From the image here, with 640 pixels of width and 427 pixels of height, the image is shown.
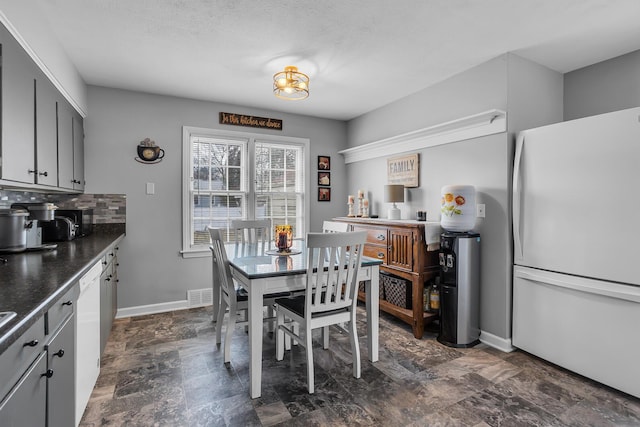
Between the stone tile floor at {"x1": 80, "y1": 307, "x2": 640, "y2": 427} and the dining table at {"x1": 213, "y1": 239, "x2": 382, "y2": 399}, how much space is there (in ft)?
0.67

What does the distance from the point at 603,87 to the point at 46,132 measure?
14.5 ft

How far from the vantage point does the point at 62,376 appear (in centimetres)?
145

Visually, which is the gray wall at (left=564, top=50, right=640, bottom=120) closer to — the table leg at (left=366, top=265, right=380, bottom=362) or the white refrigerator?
the white refrigerator

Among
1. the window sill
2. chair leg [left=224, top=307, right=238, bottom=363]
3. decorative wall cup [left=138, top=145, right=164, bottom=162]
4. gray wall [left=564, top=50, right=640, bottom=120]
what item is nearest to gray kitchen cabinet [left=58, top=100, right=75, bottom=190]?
decorative wall cup [left=138, top=145, right=164, bottom=162]

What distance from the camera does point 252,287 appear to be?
211 cm

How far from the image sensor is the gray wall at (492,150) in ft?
9.23

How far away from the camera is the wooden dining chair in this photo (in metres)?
2.16

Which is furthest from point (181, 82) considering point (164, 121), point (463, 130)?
point (463, 130)

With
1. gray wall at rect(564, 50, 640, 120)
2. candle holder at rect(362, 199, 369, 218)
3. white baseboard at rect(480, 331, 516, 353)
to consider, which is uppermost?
gray wall at rect(564, 50, 640, 120)

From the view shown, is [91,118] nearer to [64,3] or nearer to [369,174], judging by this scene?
[64,3]

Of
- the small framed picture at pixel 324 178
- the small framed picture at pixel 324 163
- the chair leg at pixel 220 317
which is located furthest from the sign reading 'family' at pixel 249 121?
the chair leg at pixel 220 317

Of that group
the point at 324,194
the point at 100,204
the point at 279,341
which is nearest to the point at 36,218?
the point at 100,204

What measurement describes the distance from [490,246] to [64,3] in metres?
3.60

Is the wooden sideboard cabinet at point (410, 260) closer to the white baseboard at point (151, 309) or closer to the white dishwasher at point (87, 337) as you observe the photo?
the white dishwasher at point (87, 337)
